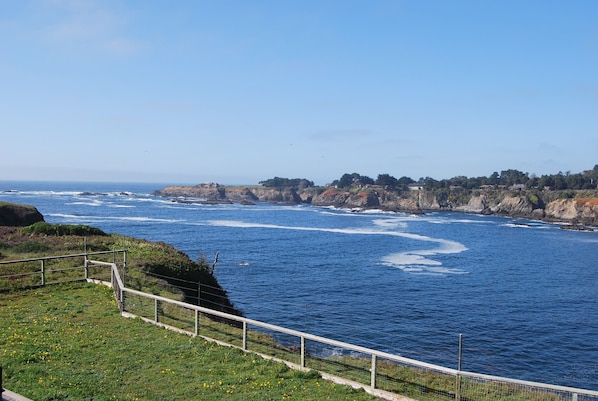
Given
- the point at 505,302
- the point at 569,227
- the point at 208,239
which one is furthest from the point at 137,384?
the point at 569,227

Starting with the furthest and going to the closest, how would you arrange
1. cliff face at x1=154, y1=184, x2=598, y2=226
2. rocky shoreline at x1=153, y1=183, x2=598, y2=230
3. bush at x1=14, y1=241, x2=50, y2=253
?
cliff face at x1=154, y1=184, x2=598, y2=226 < rocky shoreline at x1=153, y1=183, x2=598, y2=230 < bush at x1=14, y1=241, x2=50, y2=253

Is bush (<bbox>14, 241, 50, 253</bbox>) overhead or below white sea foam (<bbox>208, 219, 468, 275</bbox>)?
overhead

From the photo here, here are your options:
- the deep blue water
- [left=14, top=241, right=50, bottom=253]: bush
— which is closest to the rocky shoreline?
the deep blue water

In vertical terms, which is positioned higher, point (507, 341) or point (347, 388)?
point (347, 388)

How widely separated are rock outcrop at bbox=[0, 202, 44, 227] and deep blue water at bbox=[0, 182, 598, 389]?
55.5ft

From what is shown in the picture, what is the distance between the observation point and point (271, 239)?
7669 centimetres

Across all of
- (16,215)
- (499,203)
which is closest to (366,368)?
(16,215)

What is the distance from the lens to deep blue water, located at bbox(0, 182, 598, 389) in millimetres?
27125

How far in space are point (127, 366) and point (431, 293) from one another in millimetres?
33094

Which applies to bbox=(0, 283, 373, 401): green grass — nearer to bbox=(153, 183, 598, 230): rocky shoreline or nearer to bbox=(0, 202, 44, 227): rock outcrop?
bbox=(0, 202, 44, 227): rock outcrop

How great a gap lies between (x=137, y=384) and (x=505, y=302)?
34960mm

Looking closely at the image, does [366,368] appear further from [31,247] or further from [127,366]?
[31,247]

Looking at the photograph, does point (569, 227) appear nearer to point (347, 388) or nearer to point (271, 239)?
point (271, 239)

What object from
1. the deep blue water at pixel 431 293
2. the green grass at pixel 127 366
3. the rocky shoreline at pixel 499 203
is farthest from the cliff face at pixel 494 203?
the green grass at pixel 127 366
